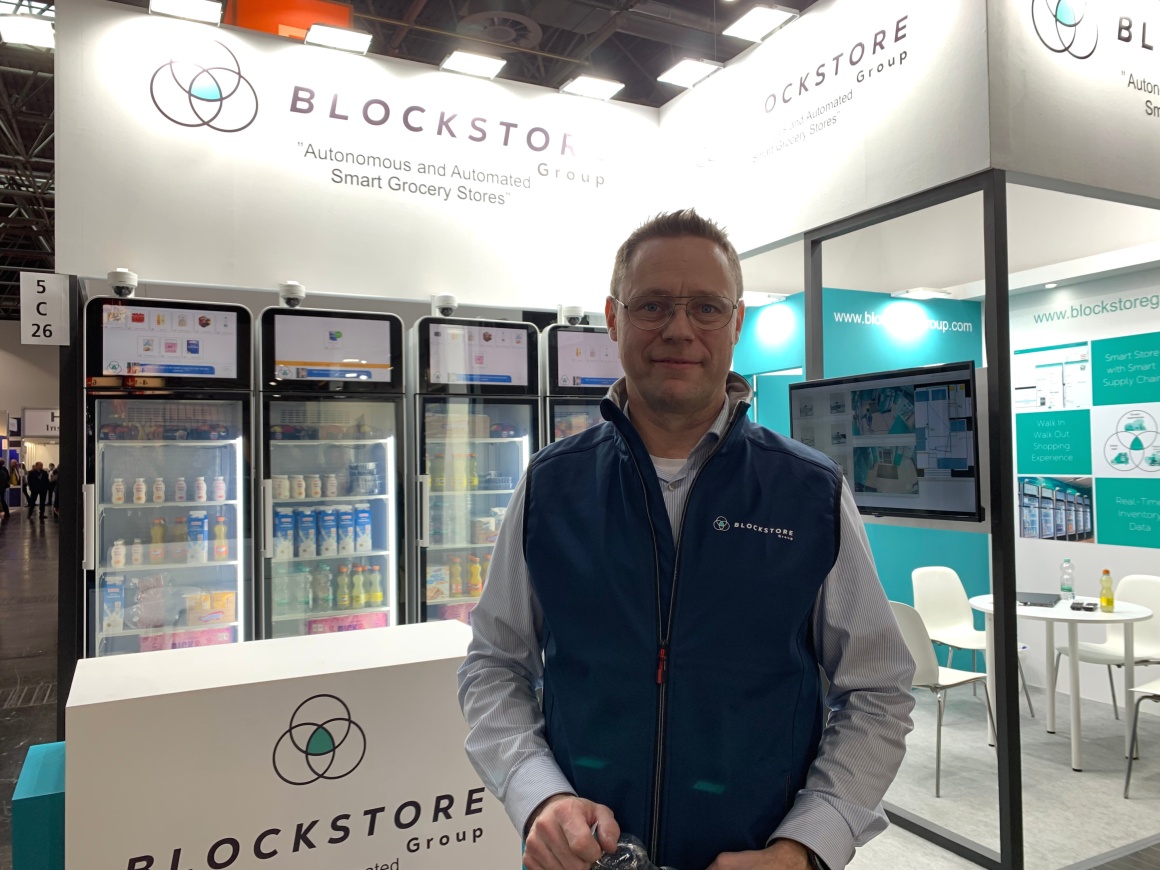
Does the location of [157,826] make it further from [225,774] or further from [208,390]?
[208,390]

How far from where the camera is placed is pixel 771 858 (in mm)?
1126

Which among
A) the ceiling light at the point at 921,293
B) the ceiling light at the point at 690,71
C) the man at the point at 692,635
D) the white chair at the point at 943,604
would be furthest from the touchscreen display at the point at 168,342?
the ceiling light at the point at 921,293

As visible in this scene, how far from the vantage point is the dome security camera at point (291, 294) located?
14.5 feet

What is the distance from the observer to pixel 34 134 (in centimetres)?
1168

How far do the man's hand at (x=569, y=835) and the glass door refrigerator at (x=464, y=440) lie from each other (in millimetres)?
3545

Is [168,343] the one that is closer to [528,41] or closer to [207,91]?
[207,91]

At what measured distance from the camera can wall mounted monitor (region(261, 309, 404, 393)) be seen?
4289 mm

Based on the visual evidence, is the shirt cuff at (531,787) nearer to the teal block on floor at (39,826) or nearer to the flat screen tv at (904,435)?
the teal block on floor at (39,826)

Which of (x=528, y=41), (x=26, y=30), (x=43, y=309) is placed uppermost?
(x=528, y=41)

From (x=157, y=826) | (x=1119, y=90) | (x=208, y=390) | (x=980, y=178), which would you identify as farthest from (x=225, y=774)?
(x=1119, y=90)

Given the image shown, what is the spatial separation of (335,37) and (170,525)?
110 inches

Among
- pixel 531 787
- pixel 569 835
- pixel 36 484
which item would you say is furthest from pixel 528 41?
pixel 36 484

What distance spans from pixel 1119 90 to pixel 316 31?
3957 mm

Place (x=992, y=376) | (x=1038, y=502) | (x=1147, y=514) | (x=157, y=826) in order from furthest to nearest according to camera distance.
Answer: (x=1038, y=502) < (x=1147, y=514) < (x=992, y=376) < (x=157, y=826)
